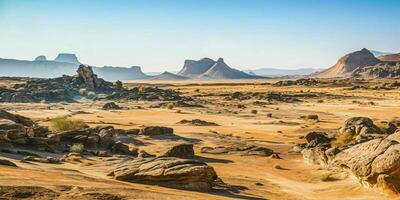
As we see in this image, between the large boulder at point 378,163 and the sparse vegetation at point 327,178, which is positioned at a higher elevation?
the large boulder at point 378,163

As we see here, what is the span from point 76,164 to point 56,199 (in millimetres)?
8482

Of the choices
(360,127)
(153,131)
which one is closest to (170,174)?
(153,131)

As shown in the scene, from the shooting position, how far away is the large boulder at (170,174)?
16344mm

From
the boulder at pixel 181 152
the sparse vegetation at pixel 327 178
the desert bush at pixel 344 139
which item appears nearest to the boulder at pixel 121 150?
the boulder at pixel 181 152

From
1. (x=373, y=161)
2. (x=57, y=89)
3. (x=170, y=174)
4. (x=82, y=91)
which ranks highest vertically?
(x=57, y=89)

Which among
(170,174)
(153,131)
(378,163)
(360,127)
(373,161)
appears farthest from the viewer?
(153,131)

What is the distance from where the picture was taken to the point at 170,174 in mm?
16406

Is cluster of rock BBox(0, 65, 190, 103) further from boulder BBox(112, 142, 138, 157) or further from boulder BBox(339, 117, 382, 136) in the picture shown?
boulder BBox(112, 142, 138, 157)

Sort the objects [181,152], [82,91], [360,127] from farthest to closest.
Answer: [82,91], [360,127], [181,152]

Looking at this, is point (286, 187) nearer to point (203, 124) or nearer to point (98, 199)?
point (98, 199)

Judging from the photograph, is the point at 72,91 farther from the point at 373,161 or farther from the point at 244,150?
the point at 373,161

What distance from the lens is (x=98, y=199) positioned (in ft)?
39.1

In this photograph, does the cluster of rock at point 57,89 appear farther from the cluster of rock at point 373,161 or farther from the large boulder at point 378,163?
the large boulder at point 378,163

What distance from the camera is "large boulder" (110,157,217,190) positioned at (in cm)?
1634
